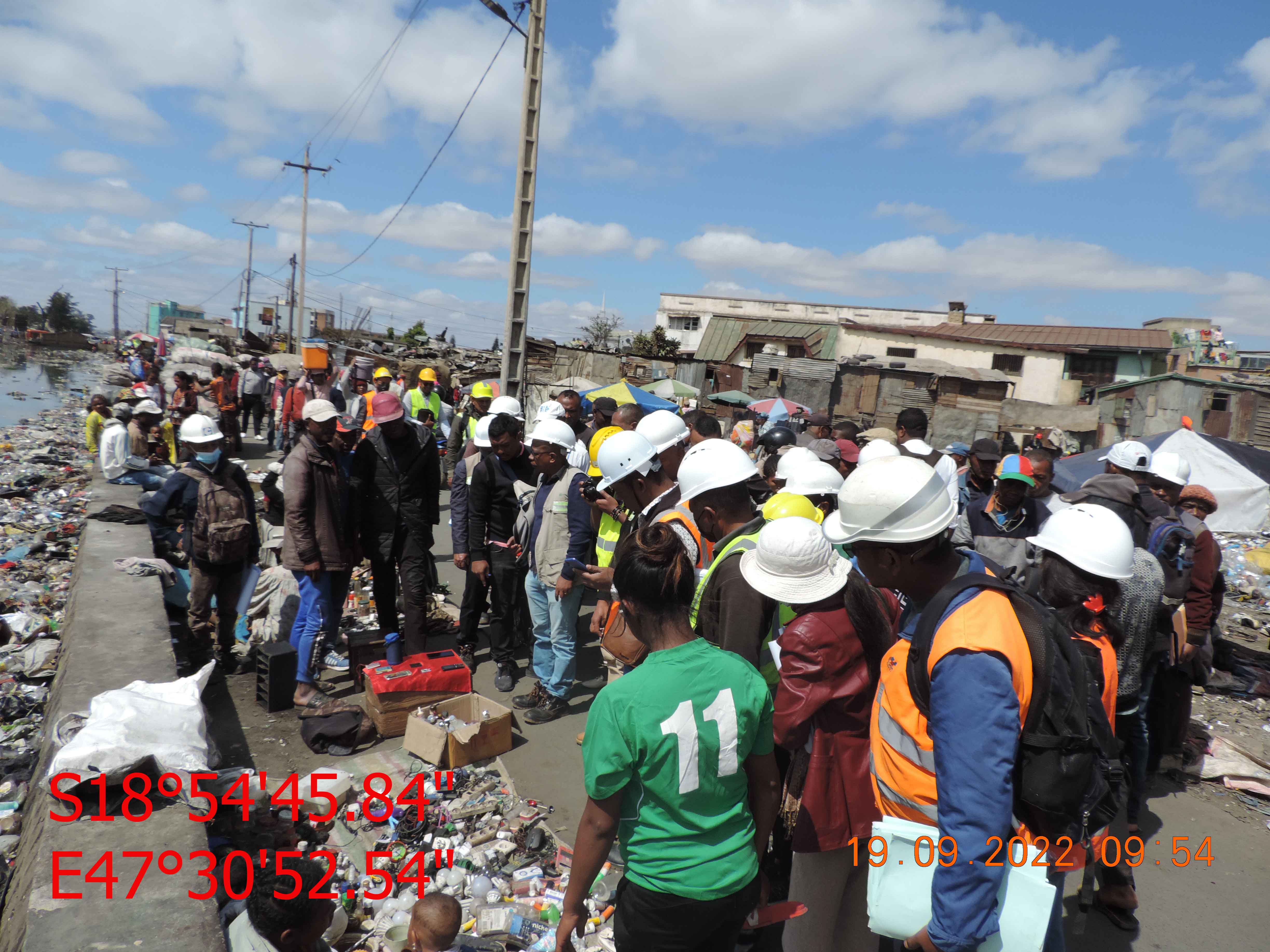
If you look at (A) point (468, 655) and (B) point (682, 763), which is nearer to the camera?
(B) point (682, 763)

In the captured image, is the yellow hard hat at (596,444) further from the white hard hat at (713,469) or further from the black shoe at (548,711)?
the black shoe at (548,711)

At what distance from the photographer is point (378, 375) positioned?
1051 cm

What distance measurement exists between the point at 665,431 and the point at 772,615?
60.3 inches

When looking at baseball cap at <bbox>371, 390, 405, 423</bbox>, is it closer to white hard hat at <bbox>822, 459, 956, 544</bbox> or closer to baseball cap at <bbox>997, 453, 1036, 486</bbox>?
white hard hat at <bbox>822, 459, 956, 544</bbox>

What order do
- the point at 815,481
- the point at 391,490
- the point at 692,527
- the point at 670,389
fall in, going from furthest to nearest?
the point at 670,389 < the point at 391,490 < the point at 815,481 < the point at 692,527

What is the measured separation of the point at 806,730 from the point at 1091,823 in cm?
86

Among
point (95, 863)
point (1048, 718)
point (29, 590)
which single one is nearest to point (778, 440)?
point (1048, 718)

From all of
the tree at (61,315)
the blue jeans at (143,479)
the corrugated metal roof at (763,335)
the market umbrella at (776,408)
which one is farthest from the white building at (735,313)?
the tree at (61,315)

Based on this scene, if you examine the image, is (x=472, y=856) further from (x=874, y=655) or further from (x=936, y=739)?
(x=936, y=739)

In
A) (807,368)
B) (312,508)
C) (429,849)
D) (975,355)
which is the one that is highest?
(975,355)

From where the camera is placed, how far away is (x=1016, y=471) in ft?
15.1

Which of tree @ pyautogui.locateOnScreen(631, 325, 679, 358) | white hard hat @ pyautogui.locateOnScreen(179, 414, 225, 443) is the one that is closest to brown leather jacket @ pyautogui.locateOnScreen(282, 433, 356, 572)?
white hard hat @ pyautogui.locateOnScreen(179, 414, 225, 443)

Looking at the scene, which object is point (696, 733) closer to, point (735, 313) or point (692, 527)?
point (692, 527)

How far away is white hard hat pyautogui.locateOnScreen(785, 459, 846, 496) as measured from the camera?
3859mm
